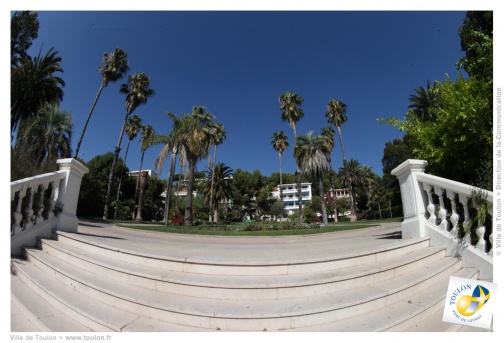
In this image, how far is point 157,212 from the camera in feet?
152

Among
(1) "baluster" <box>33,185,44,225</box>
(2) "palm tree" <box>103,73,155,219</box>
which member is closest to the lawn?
(1) "baluster" <box>33,185,44,225</box>

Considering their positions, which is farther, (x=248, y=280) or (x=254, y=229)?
(x=254, y=229)

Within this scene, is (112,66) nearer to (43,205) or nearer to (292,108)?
(292,108)

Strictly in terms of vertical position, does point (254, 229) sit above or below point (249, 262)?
below

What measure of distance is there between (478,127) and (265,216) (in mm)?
62429

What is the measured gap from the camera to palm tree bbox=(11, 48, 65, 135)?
50.0ft

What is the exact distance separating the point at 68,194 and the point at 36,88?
17.9 m

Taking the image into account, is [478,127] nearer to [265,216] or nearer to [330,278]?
[330,278]

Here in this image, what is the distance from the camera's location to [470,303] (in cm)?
266

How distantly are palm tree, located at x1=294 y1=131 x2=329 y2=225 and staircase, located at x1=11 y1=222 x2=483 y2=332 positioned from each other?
2284cm

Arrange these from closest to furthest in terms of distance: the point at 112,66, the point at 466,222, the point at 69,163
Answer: the point at 466,222, the point at 69,163, the point at 112,66

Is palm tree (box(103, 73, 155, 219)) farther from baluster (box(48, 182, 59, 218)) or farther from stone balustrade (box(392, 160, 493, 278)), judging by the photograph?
stone balustrade (box(392, 160, 493, 278))

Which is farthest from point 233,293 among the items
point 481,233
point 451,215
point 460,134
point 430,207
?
point 460,134
